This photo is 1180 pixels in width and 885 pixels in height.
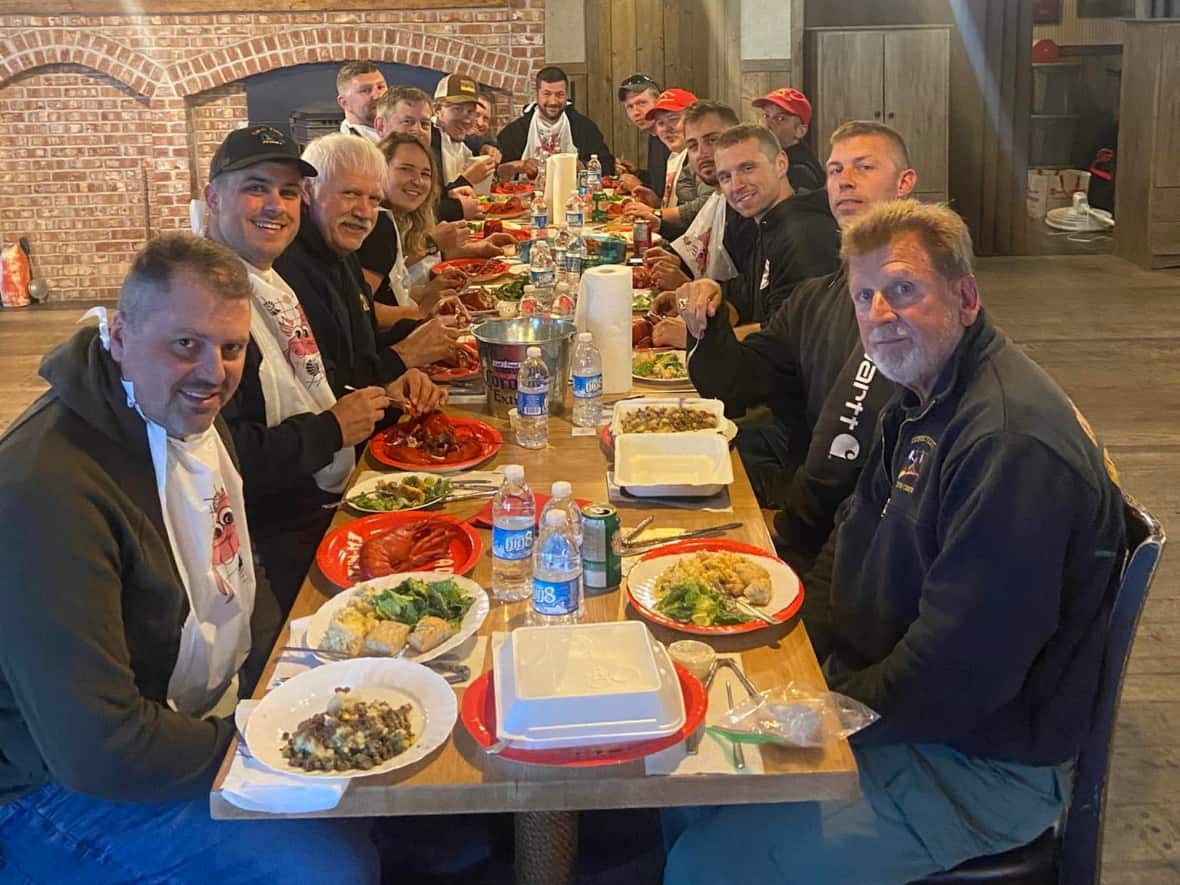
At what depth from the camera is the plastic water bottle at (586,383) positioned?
2.61 metres

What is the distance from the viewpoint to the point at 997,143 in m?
8.95

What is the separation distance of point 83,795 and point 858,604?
120 cm

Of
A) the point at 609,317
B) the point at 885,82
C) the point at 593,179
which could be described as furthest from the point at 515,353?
the point at 885,82

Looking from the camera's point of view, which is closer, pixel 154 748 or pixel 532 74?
pixel 154 748

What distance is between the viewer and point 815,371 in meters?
2.88

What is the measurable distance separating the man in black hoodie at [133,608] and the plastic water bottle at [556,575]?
1.51 feet

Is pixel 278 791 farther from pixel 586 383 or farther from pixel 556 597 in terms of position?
pixel 586 383

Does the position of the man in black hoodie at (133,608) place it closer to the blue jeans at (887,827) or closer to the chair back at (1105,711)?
the blue jeans at (887,827)

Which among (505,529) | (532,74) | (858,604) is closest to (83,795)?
(505,529)

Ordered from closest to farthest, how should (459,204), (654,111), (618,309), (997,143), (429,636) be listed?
1. (429,636)
2. (618,309)
3. (459,204)
4. (654,111)
5. (997,143)

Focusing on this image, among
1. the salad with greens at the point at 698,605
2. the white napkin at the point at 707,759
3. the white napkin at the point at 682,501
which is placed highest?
the white napkin at the point at 682,501

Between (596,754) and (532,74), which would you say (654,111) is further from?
(596,754)

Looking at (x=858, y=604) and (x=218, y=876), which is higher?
(x=858, y=604)

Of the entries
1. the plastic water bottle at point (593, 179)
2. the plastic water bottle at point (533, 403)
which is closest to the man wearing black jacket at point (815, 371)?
the plastic water bottle at point (533, 403)
